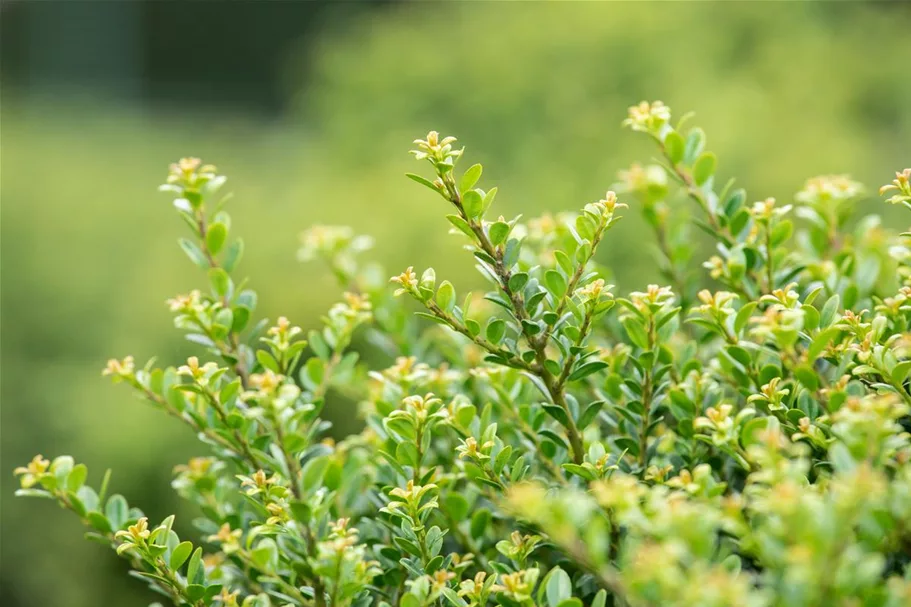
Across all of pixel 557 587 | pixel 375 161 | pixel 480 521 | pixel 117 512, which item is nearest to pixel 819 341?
pixel 557 587

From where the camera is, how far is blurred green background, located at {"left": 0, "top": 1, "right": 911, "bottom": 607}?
11.0ft

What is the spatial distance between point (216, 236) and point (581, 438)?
51cm

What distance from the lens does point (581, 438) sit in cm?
90

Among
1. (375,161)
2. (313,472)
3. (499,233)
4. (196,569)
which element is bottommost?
(375,161)

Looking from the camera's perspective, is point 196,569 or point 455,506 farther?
point 455,506

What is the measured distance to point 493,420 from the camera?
3.59 feet

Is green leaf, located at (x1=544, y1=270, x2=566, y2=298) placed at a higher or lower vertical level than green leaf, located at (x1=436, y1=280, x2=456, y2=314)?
higher

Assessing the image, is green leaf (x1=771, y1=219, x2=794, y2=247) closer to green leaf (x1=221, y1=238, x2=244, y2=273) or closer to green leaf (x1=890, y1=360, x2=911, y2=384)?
green leaf (x1=890, y1=360, x2=911, y2=384)

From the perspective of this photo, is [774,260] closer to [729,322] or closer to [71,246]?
[729,322]

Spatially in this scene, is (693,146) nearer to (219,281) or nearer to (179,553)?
(219,281)

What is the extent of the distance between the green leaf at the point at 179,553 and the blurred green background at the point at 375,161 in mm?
2224

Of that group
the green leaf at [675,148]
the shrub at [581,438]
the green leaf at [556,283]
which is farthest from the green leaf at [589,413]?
the green leaf at [675,148]

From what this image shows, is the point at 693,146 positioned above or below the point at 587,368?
above

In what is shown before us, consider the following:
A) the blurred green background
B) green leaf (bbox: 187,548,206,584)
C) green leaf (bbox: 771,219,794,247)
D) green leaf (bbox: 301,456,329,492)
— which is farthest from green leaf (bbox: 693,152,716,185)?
the blurred green background
